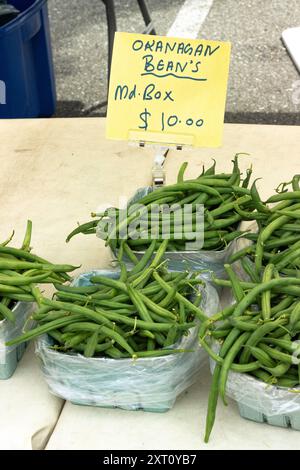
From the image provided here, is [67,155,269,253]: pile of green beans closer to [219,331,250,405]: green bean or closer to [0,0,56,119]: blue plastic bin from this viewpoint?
[219,331,250,405]: green bean

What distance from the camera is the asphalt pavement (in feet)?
12.4

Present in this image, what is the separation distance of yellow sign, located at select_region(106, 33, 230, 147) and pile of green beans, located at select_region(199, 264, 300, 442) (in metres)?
0.46

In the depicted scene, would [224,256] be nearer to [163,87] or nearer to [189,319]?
[189,319]

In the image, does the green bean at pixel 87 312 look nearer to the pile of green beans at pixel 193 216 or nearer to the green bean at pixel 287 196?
the pile of green beans at pixel 193 216

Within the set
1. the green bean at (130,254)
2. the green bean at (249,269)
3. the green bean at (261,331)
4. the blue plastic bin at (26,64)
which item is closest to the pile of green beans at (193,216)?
the green bean at (130,254)

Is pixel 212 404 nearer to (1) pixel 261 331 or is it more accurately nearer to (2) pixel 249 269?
(1) pixel 261 331

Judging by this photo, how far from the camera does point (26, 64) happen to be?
116 inches

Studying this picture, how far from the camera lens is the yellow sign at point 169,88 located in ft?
4.64

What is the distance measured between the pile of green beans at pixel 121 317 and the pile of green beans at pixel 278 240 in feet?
0.45

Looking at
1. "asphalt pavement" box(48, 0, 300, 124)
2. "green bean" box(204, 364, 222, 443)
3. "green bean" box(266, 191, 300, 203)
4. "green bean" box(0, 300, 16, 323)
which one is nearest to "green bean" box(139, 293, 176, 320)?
"green bean" box(204, 364, 222, 443)

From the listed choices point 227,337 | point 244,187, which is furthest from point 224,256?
point 227,337

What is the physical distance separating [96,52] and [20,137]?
2.59m

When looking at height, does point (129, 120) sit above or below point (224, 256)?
above

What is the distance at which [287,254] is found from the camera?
44.8 inches
